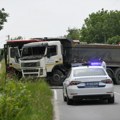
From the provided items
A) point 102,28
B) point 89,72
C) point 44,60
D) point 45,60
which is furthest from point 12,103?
point 102,28

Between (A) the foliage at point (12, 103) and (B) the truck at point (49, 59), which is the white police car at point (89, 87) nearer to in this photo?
(A) the foliage at point (12, 103)

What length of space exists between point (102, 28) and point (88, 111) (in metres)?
92.3

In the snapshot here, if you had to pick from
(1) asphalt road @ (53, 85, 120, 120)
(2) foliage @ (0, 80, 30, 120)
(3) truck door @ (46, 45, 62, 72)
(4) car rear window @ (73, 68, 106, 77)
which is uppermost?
(2) foliage @ (0, 80, 30, 120)

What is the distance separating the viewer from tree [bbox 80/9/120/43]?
109 meters

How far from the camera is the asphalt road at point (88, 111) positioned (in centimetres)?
1659

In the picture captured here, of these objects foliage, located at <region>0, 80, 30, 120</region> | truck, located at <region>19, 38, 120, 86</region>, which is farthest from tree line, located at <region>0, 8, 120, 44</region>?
foliage, located at <region>0, 80, 30, 120</region>

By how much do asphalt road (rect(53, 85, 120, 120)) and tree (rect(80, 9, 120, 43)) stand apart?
86.0 m

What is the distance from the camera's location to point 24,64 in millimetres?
35656

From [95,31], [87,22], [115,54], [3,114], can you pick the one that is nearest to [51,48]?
[115,54]

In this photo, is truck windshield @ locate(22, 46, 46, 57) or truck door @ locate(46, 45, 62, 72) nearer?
truck windshield @ locate(22, 46, 46, 57)

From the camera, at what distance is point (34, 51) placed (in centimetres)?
3559

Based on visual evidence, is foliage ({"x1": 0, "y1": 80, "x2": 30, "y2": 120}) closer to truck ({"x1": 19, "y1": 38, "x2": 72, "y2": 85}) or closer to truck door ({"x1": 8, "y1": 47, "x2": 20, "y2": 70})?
truck ({"x1": 19, "y1": 38, "x2": 72, "y2": 85})

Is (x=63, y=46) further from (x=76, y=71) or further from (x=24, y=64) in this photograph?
(x=76, y=71)

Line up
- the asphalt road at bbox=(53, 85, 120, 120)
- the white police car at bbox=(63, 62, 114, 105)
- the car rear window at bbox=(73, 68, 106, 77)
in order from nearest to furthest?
the asphalt road at bbox=(53, 85, 120, 120), the white police car at bbox=(63, 62, 114, 105), the car rear window at bbox=(73, 68, 106, 77)
